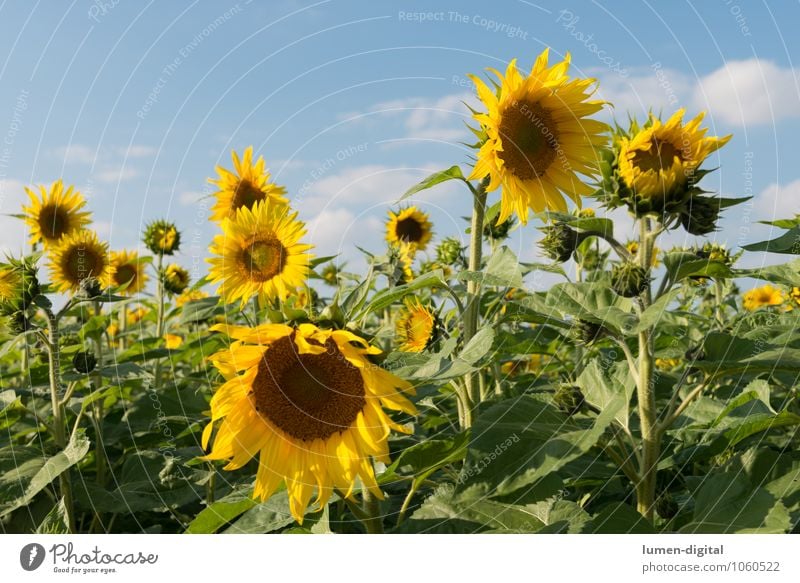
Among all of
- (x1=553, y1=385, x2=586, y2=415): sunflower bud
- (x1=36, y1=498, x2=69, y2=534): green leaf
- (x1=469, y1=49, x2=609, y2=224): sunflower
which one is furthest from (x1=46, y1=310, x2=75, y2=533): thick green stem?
(x1=553, y1=385, x2=586, y2=415): sunflower bud

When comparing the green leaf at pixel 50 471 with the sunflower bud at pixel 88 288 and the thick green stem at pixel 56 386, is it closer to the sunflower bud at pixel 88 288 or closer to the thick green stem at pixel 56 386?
the thick green stem at pixel 56 386

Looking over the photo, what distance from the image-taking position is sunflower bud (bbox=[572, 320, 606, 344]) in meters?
2.18

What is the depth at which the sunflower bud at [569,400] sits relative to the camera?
220 cm

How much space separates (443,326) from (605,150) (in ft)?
3.07

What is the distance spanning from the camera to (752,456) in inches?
85.4

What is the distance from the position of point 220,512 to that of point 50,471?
865 mm

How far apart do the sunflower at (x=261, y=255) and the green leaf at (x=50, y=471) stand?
80 cm

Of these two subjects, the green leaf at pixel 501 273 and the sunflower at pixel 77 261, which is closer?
the green leaf at pixel 501 273

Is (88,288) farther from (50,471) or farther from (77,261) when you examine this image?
(50,471)

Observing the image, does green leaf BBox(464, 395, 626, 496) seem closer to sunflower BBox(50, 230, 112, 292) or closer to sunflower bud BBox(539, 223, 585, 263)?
sunflower bud BBox(539, 223, 585, 263)

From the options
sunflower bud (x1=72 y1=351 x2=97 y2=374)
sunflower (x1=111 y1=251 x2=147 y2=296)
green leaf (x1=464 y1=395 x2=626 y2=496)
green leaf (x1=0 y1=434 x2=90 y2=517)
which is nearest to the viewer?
green leaf (x1=464 y1=395 x2=626 y2=496)

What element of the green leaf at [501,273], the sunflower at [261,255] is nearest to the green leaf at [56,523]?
the sunflower at [261,255]

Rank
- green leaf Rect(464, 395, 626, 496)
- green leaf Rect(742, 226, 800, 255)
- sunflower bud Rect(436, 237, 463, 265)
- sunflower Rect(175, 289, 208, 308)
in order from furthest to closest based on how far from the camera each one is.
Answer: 1. sunflower Rect(175, 289, 208, 308)
2. sunflower bud Rect(436, 237, 463, 265)
3. green leaf Rect(742, 226, 800, 255)
4. green leaf Rect(464, 395, 626, 496)

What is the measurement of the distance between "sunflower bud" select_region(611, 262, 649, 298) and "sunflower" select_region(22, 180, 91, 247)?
380 centimetres
